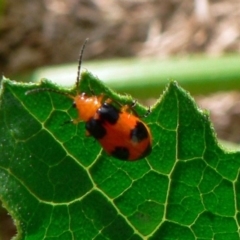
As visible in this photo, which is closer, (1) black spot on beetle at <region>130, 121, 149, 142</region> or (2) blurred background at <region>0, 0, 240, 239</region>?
(1) black spot on beetle at <region>130, 121, 149, 142</region>

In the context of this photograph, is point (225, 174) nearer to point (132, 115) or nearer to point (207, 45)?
point (132, 115)

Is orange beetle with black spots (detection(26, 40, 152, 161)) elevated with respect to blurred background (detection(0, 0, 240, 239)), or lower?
lower

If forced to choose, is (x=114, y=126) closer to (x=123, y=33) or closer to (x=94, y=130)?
(x=94, y=130)

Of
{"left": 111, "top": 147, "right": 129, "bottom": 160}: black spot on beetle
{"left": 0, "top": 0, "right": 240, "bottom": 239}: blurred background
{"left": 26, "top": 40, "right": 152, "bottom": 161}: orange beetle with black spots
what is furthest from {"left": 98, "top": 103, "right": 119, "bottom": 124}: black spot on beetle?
{"left": 0, "top": 0, "right": 240, "bottom": 239}: blurred background

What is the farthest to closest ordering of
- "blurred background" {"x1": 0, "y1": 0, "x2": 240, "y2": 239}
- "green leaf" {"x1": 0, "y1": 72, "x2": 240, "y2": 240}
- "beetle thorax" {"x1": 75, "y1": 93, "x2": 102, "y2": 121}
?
"blurred background" {"x1": 0, "y1": 0, "x2": 240, "y2": 239}, "beetle thorax" {"x1": 75, "y1": 93, "x2": 102, "y2": 121}, "green leaf" {"x1": 0, "y1": 72, "x2": 240, "y2": 240}

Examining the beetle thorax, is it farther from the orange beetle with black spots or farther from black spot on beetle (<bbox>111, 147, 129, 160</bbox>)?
black spot on beetle (<bbox>111, 147, 129, 160</bbox>)

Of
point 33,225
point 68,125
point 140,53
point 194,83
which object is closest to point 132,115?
point 68,125

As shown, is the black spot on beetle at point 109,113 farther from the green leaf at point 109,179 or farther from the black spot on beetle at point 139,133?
the green leaf at point 109,179

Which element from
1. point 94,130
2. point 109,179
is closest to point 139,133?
point 94,130
